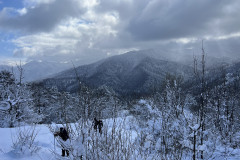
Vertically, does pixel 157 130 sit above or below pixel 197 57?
below

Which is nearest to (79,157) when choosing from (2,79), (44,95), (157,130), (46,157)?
(46,157)

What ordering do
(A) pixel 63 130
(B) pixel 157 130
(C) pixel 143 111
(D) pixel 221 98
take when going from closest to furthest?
(A) pixel 63 130 < (B) pixel 157 130 < (D) pixel 221 98 < (C) pixel 143 111

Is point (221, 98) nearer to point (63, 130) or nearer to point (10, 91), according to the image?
point (63, 130)

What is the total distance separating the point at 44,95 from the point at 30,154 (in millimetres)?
23463

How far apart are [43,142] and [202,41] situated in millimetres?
7511

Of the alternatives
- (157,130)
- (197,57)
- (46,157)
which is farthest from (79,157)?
(157,130)

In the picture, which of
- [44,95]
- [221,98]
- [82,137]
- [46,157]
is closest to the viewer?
[82,137]

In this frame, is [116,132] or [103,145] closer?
[103,145]

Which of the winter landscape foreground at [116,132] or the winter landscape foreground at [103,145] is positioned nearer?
the winter landscape foreground at [103,145]

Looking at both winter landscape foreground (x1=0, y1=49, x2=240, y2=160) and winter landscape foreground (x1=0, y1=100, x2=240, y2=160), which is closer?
winter landscape foreground (x1=0, y1=100, x2=240, y2=160)

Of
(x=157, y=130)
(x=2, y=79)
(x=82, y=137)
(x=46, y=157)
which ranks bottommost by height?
(x=157, y=130)

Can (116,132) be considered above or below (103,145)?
above

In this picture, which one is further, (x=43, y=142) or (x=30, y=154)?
(x=43, y=142)

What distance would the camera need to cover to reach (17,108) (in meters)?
18.2
